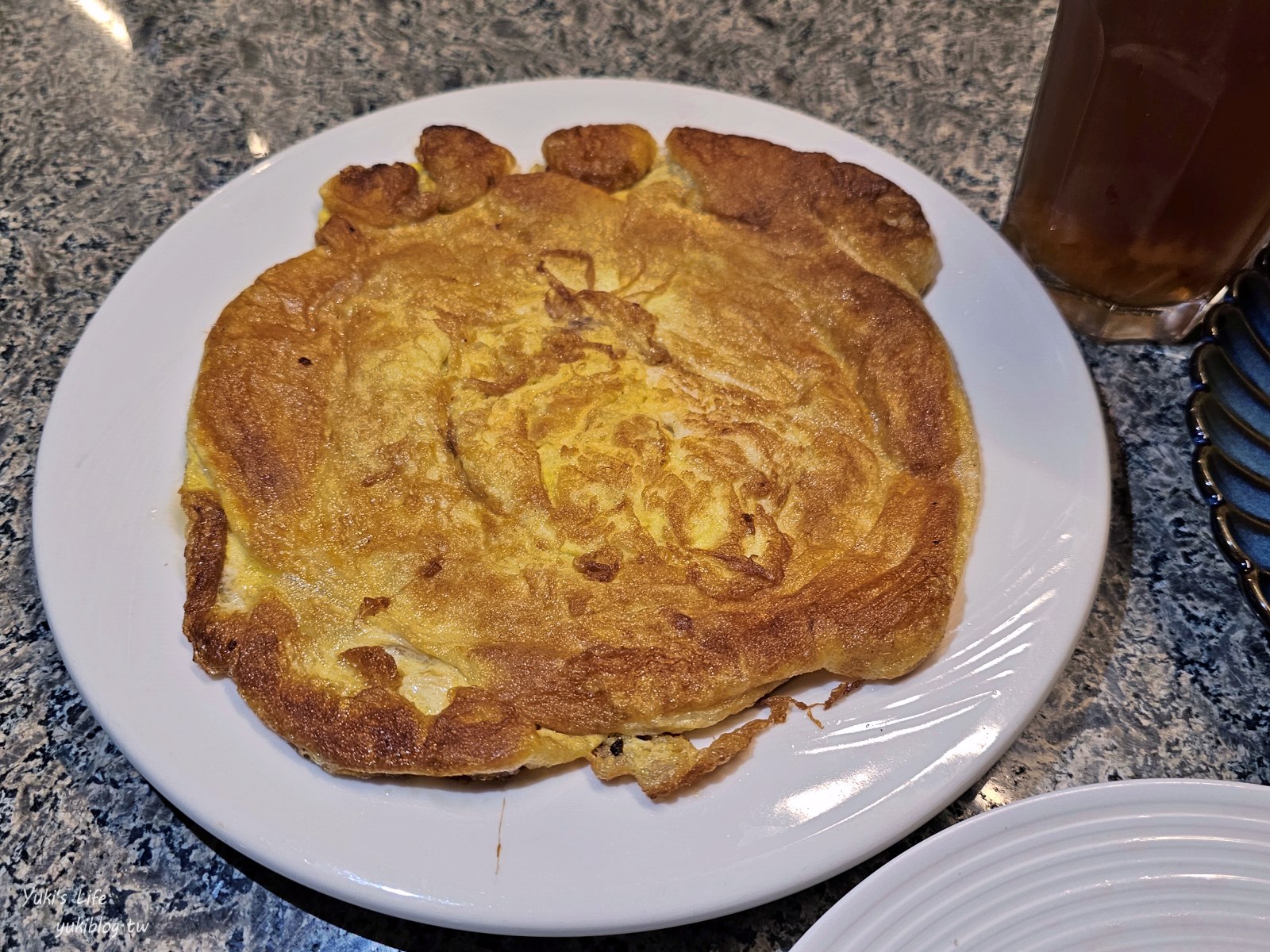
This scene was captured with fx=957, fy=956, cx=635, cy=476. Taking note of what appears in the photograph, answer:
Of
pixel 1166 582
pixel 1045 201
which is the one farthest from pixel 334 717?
pixel 1045 201

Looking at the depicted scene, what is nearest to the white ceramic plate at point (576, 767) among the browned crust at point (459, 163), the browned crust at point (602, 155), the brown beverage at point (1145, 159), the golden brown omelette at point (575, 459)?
the golden brown omelette at point (575, 459)

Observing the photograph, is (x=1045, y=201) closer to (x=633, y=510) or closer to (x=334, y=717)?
(x=633, y=510)

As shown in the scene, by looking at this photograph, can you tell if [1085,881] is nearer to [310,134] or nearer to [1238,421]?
[1238,421]

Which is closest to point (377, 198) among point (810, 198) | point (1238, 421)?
point (810, 198)

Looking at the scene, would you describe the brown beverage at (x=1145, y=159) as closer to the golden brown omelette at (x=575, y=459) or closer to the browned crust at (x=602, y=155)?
the golden brown omelette at (x=575, y=459)

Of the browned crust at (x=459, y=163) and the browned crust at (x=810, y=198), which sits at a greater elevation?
the browned crust at (x=810, y=198)

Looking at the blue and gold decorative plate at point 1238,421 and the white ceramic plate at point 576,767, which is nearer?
the white ceramic plate at point 576,767

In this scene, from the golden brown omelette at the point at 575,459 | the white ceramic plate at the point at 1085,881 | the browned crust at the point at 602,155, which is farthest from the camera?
the browned crust at the point at 602,155

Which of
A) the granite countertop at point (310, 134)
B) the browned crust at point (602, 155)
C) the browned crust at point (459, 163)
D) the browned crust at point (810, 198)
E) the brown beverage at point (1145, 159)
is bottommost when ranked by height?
the granite countertop at point (310, 134)
